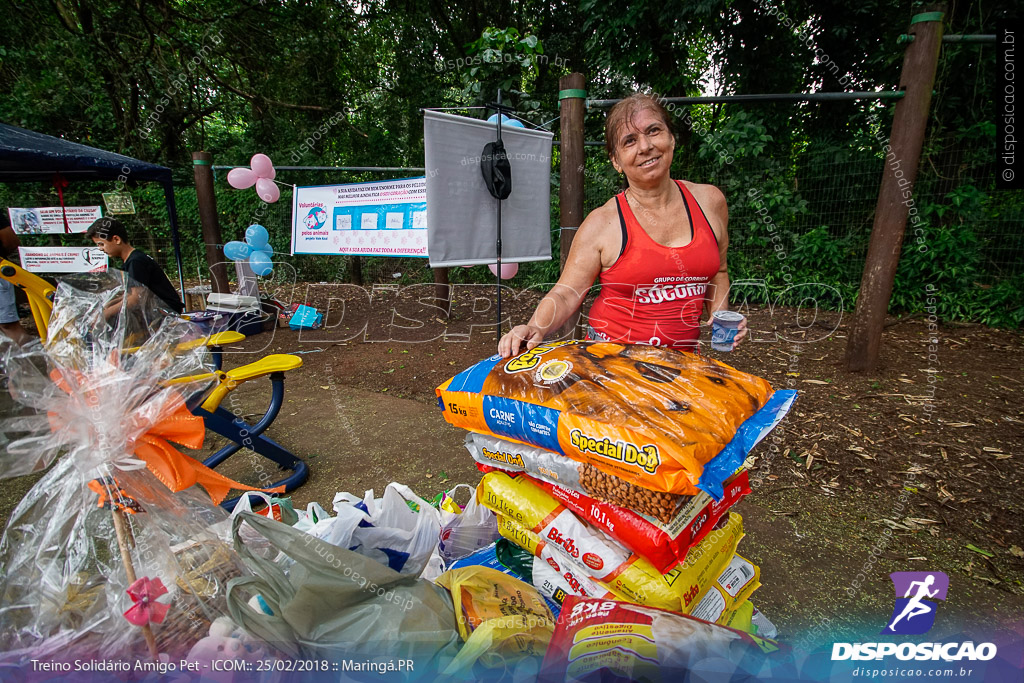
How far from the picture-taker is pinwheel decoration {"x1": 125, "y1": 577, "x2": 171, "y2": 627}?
3.30 feet

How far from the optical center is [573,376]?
1.22m

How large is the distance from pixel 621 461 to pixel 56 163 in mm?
6316

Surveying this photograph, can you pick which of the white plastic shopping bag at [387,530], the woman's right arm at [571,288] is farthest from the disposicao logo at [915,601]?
the white plastic shopping bag at [387,530]

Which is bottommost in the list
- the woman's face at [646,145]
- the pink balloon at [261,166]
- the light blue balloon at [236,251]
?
the light blue balloon at [236,251]

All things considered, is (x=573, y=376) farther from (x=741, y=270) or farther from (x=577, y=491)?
(x=741, y=270)

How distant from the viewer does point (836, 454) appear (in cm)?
327

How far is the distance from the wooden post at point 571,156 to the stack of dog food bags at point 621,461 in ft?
5.78

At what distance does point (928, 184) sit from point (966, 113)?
923 mm

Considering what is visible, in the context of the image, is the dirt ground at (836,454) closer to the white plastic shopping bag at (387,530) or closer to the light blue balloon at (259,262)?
the white plastic shopping bag at (387,530)

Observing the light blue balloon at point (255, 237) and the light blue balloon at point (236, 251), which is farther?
the light blue balloon at point (255, 237)

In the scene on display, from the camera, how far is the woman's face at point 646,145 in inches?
62.6

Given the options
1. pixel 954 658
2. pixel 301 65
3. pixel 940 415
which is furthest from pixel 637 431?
pixel 301 65

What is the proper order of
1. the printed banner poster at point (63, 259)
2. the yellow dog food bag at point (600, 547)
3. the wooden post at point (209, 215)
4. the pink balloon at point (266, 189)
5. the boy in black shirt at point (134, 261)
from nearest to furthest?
the yellow dog food bag at point (600, 547)
the boy in black shirt at point (134, 261)
the printed banner poster at point (63, 259)
the wooden post at point (209, 215)
the pink balloon at point (266, 189)

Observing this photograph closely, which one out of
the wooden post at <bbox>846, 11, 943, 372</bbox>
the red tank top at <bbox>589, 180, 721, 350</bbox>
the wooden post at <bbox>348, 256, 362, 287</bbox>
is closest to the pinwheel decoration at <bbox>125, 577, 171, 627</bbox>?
the red tank top at <bbox>589, 180, 721, 350</bbox>
